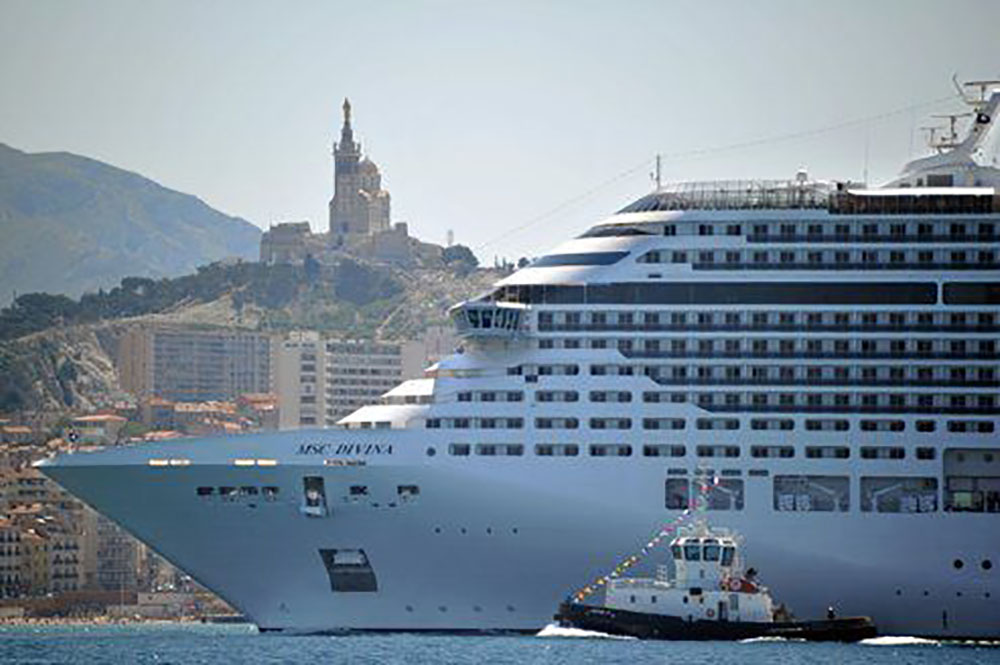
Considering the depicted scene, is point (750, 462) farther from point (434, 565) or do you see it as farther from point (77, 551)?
point (77, 551)

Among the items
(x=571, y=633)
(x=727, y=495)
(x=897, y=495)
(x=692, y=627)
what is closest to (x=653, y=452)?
(x=727, y=495)

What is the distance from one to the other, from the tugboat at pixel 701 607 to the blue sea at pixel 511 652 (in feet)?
1.27

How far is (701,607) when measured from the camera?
72.4 m

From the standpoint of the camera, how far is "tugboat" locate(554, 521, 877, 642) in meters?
72.1

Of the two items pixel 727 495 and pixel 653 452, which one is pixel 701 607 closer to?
pixel 727 495

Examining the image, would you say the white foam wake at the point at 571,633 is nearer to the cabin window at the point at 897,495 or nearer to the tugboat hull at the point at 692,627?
the tugboat hull at the point at 692,627

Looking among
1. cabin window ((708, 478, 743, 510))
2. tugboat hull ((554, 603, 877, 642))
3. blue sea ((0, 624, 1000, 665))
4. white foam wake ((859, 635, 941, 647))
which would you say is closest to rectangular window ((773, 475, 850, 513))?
cabin window ((708, 478, 743, 510))

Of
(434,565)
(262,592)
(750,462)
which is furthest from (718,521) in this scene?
(262,592)

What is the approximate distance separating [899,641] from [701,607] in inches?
218

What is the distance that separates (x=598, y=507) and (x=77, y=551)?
84.1 metres

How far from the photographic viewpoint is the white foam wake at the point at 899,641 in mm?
73875

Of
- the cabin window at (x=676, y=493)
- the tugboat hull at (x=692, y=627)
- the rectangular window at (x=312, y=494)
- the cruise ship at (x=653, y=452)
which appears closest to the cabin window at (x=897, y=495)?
the cruise ship at (x=653, y=452)

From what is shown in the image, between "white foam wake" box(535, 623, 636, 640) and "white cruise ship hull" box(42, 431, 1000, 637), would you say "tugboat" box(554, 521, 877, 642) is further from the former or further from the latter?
"white cruise ship hull" box(42, 431, 1000, 637)

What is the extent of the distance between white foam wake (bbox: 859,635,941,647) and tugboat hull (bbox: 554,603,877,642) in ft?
3.22
